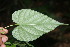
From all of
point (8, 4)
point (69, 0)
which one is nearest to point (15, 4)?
point (8, 4)

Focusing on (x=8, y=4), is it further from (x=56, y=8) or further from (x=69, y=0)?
(x=69, y=0)

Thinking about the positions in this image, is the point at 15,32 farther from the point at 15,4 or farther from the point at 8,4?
the point at 8,4

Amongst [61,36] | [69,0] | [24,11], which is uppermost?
[69,0]

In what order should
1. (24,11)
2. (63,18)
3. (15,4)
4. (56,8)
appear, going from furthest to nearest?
(56,8), (63,18), (15,4), (24,11)

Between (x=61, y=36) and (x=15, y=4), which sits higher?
(x=15, y=4)

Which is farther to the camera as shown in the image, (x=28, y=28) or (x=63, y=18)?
(x=63, y=18)

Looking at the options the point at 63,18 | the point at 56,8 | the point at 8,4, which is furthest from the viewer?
the point at 56,8
